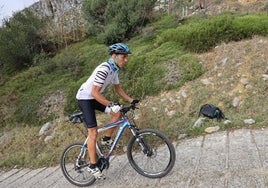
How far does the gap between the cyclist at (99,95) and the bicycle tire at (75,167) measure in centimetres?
28

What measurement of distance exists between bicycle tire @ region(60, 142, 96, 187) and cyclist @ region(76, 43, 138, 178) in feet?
0.90

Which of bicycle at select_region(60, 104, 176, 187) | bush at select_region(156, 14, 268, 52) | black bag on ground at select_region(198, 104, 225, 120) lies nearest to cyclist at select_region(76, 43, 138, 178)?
bicycle at select_region(60, 104, 176, 187)

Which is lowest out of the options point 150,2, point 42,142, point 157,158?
point 42,142

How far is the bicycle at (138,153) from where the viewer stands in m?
4.46

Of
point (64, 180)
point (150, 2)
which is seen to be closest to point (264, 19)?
point (150, 2)

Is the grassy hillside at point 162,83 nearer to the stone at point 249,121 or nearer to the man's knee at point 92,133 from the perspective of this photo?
the stone at point 249,121

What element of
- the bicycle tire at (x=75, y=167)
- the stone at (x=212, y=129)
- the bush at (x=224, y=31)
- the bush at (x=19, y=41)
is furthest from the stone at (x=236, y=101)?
the bush at (x=19, y=41)

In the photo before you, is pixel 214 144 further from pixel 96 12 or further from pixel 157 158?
pixel 96 12

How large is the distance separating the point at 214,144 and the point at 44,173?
273 centimetres

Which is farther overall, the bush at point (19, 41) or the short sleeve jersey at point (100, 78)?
the bush at point (19, 41)

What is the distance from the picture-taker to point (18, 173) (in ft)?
20.9

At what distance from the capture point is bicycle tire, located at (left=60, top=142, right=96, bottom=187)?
4.93 meters

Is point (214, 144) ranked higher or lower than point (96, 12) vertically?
lower

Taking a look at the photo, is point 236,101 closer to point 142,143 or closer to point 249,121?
point 249,121
